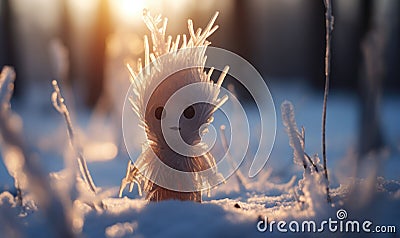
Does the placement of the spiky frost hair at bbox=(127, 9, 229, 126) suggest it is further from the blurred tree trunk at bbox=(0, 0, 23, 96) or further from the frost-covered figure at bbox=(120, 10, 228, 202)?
the blurred tree trunk at bbox=(0, 0, 23, 96)

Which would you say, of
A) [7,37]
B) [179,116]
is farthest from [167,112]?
[7,37]

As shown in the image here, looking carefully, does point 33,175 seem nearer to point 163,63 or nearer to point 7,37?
point 163,63

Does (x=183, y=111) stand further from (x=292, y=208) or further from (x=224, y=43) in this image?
(x=224, y=43)

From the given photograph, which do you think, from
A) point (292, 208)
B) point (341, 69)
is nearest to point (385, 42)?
point (292, 208)

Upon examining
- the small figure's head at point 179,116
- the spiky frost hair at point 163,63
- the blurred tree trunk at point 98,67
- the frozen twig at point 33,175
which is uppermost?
the blurred tree trunk at point 98,67

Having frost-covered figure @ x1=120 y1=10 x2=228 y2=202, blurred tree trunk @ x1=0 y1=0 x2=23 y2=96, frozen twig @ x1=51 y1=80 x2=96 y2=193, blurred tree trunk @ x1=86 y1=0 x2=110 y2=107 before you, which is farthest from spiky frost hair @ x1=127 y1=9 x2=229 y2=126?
blurred tree trunk @ x1=86 y1=0 x2=110 y2=107

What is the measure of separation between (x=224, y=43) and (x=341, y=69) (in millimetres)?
3587

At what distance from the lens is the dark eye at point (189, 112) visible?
1515 mm

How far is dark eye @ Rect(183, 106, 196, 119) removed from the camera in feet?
4.97

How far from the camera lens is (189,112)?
1521mm

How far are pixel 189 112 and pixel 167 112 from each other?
0.07 meters

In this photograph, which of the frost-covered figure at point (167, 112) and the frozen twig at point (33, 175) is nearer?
the frozen twig at point (33, 175)

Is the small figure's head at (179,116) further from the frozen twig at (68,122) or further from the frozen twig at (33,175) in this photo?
the frozen twig at (33,175)

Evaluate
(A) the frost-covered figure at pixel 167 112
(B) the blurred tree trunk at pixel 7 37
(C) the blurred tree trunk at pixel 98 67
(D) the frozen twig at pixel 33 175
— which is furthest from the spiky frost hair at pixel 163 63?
(C) the blurred tree trunk at pixel 98 67
